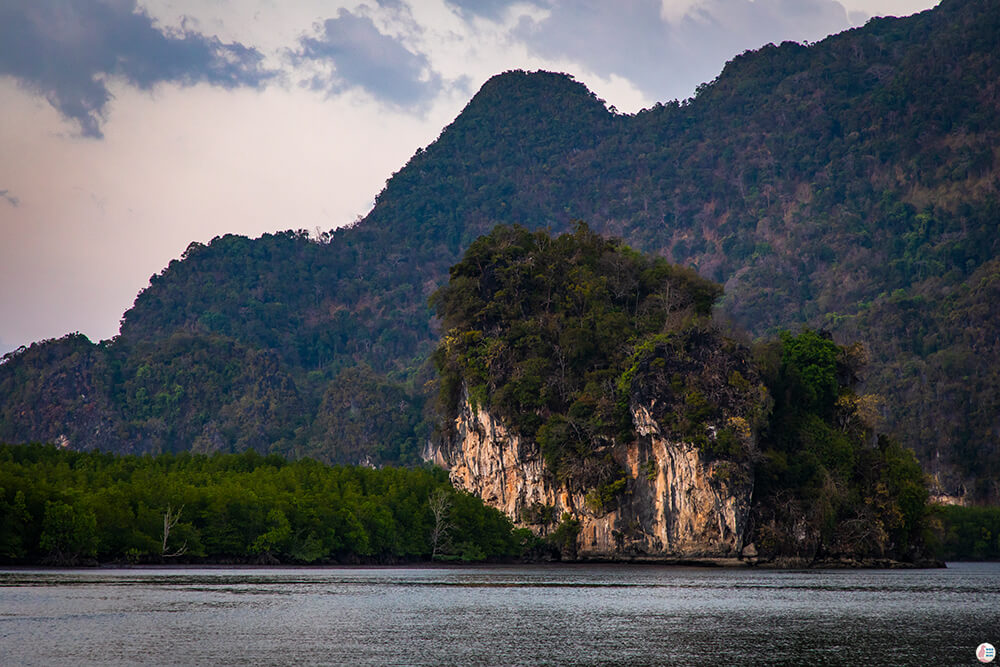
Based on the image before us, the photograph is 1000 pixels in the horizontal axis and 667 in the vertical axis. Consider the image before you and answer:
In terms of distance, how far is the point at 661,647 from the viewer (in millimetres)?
35594

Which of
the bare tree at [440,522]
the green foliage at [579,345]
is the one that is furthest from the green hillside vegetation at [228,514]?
the green foliage at [579,345]

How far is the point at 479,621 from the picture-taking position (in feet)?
142

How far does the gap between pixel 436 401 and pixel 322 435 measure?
79480mm

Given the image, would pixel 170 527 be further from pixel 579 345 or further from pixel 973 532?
pixel 973 532

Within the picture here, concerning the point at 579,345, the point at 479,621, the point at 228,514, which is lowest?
the point at 479,621

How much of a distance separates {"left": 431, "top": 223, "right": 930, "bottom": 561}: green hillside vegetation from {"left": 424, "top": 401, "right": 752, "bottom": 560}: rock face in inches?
46.4

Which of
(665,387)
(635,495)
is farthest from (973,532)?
(665,387)

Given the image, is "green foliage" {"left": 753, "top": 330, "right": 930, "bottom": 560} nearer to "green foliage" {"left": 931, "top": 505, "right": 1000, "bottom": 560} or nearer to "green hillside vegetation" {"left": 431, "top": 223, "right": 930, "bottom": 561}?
"green hillside vegetation" {"left": 431, "top": 223, "right": 930, "bottom": 561}

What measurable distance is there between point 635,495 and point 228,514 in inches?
1271

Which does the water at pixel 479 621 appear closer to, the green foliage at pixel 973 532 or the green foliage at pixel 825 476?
the green foliage at pixel 825 476

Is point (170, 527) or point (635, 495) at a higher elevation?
point (635, 495)

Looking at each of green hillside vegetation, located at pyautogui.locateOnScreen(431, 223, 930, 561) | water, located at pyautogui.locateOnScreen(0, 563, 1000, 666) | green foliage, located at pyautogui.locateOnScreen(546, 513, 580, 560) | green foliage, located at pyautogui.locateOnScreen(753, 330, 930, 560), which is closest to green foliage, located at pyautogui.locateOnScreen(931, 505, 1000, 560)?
green foliage, located at pyautogui.locateOnScreen(753, 330, 930, 560)

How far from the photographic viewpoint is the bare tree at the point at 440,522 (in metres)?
90.1

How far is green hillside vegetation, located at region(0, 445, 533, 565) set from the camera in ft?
223
